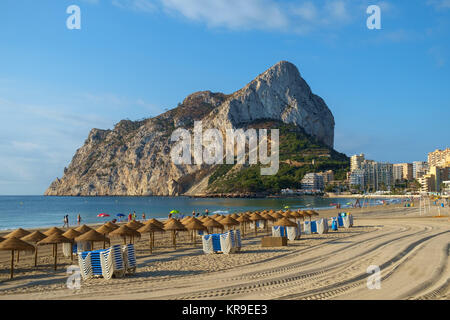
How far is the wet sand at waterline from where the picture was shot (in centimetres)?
905

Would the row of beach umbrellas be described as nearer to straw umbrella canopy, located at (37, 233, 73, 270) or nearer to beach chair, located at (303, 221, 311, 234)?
straw umbrella canopy, located at (37, 233, 73, 270)

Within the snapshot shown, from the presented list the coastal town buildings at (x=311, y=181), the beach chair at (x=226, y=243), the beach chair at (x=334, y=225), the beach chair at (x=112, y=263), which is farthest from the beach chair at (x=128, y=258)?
the coastal town buildings at (x=311, y=181)

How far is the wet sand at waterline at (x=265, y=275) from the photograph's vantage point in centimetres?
905

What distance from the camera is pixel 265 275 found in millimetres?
11234

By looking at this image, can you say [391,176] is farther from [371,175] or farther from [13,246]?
[13,246]

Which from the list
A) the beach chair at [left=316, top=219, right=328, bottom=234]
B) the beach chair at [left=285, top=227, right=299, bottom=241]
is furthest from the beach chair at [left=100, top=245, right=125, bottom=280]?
the beach chair at [left=316, top=219, right=328, bottom=234]

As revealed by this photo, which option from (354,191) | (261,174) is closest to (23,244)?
(261,174)

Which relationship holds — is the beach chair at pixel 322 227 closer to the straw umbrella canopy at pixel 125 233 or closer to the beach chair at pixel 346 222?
the beach chair at pixel 346 222

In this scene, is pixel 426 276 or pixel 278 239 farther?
pixel 278 239

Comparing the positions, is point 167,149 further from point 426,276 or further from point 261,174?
point 426,276

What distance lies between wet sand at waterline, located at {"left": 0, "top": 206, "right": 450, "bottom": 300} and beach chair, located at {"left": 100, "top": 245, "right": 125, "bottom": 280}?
0.23 m

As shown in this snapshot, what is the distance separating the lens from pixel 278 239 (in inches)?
723

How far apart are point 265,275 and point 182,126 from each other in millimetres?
162082
